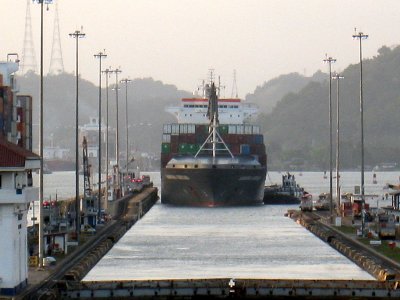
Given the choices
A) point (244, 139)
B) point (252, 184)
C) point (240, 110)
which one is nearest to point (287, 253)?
point (252, 184)

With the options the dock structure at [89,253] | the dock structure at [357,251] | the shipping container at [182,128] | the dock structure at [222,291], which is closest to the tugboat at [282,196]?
the shipping container at [182,128]

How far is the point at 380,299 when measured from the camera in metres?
54.8

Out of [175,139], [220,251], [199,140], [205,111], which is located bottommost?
[220,251]

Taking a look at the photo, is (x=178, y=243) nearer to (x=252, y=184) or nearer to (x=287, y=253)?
(x=287, y=253)

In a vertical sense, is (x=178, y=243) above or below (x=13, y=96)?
below

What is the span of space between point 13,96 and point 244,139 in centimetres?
9489

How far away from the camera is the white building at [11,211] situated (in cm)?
5462

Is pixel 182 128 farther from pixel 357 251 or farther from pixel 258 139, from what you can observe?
pixel 357 251

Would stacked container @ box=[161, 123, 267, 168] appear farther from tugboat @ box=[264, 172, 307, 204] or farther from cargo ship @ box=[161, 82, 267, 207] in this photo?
tugboat @ box=[264, 172, 307, 204]

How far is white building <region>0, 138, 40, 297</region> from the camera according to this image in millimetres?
54625

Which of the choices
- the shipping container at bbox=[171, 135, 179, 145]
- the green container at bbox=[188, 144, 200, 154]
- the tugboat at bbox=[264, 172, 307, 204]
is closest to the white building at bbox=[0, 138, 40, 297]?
the green container at bbox=[188, 144, 200, 154]

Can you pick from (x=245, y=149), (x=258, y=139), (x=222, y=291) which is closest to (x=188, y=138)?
(x=245, y=149)

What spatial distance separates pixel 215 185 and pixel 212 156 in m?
8.83

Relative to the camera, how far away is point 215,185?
146750mm
